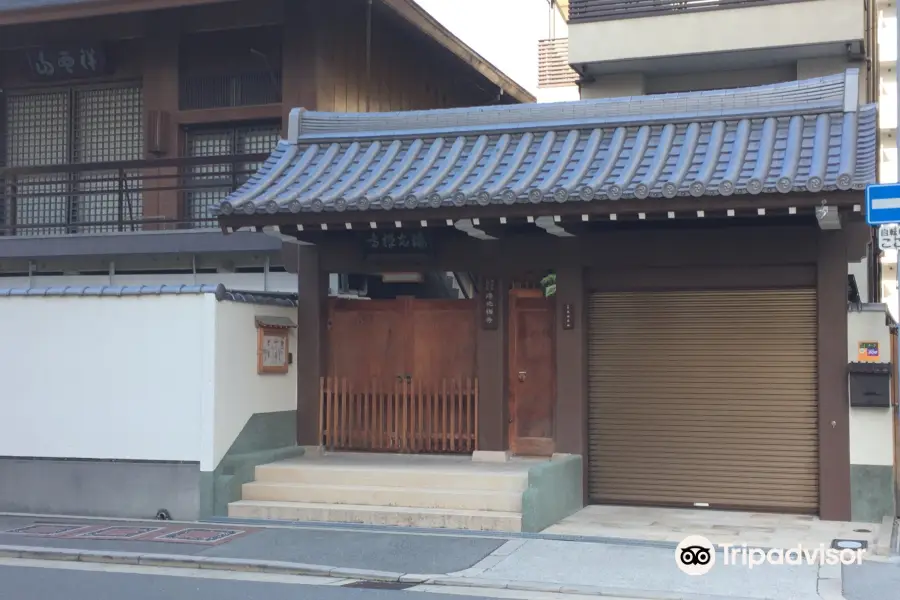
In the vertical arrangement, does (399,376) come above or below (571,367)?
below

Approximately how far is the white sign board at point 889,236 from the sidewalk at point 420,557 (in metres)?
3.10

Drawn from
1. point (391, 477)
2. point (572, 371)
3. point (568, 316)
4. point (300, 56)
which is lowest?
point (391, 477)

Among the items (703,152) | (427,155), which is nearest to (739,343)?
(703,152)

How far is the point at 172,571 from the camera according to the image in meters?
9.80

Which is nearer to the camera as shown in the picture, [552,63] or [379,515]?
[379,515]

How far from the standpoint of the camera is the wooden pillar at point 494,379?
45.2 feet

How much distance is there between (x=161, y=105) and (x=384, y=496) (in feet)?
30.5

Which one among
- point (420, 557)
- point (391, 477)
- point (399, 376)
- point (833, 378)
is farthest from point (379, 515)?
point (833, 378)

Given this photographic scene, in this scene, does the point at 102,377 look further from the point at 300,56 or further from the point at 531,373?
the point at 300,56

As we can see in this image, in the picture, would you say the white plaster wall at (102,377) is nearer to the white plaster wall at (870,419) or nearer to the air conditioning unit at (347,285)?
the air conditioning unit at (347,285)

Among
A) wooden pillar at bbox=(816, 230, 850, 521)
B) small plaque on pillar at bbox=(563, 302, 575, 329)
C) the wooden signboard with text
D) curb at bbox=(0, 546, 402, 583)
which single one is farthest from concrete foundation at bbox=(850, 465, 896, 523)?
the wooden signboard with text

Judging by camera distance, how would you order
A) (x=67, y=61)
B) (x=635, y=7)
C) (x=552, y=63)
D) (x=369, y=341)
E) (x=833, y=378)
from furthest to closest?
(x=552, y=63) < (x=67, y=61) < (x=635, y=7) < (x=369, y=341) < (x=833, y=378)

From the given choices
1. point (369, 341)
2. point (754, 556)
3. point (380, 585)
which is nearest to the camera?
point (380, 585)

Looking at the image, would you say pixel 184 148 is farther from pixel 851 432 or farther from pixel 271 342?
pixel 851 432
